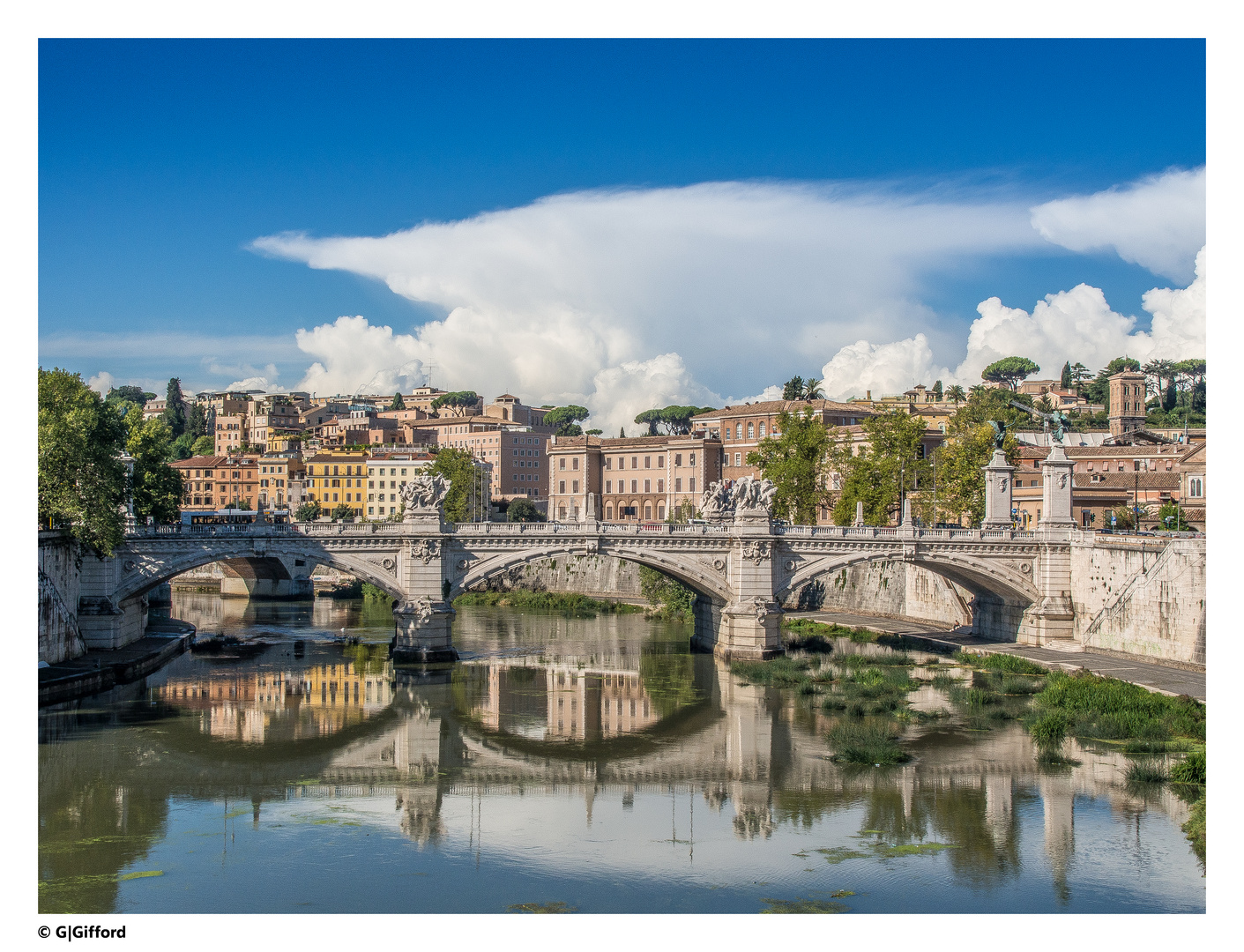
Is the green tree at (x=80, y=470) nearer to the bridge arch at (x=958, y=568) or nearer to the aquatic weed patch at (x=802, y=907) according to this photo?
the bridge arch at (x=958, y=568)

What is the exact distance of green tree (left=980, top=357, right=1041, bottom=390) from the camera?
384 feet

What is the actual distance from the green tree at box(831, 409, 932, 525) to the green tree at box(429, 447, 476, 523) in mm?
20784

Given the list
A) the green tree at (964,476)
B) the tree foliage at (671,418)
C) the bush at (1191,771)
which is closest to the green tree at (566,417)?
the tree foliage at (671,418)

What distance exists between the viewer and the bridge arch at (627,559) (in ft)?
129

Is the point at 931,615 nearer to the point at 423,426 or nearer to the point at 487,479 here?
the point at 487,479

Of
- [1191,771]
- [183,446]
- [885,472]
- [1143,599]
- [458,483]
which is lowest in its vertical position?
[1191,771]

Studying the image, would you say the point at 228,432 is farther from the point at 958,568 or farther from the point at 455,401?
the point at 958,568

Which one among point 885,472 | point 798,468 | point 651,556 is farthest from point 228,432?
point 651,556

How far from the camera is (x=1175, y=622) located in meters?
33.6

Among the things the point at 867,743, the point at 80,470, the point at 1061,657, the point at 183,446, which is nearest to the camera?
the point at 867,743

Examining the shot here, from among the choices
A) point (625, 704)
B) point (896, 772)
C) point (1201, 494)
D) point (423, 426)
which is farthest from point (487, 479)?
point (896, 772)

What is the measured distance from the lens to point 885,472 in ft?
169

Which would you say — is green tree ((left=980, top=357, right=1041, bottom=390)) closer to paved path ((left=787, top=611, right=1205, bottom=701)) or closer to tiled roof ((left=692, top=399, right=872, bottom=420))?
tiled roof ((left=692, top=399, right=872, bottom=420))

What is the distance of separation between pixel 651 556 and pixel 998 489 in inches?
530
